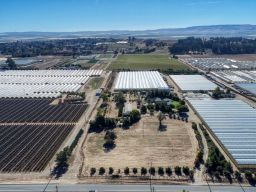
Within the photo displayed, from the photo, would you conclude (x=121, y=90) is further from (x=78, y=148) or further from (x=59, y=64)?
(x=59, y=64)

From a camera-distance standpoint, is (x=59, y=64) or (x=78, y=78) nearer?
Result: (x=78, y=78)

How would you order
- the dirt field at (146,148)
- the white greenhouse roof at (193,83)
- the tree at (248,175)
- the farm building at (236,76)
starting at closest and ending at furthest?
the tree at (248,175) < the dirt field at (146,148) < the white greenhouse roof at (193,83) < the farm building at (236,76)

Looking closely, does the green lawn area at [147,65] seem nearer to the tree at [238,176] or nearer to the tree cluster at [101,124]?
the tree cluster at [101,124]

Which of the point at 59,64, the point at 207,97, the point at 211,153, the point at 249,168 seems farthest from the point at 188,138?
the point at 59,64

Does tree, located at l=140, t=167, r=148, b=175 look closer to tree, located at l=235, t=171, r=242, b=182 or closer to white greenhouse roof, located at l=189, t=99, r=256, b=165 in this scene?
tree, located at l=235, t=171, r=242, b=182

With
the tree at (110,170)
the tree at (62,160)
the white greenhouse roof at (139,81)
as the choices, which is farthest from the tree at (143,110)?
the tree at (110,170)

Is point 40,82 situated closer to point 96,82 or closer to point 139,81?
point 96,82
